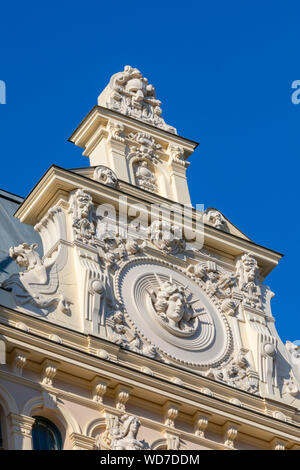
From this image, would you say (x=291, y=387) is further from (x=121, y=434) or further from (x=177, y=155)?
(x=177, y=155)

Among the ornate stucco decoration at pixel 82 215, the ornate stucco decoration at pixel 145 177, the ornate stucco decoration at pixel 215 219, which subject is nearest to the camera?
the ornate stucco decoration at pixel 82 215

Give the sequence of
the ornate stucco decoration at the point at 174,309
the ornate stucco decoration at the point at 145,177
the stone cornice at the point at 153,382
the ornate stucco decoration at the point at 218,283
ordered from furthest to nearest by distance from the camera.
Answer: the ornate stucco decoration at the point at 145,177
the ornate stucco decoration at the point at 218,283
the ornate stucco decoration at the point at 174,309
the stone cornice at the point at 153,382

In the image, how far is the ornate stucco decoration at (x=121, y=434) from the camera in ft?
73.8

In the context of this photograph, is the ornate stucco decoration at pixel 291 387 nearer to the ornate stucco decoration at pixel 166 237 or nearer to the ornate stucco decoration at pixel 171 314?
the ornate stucco decoration at pixel 171 314

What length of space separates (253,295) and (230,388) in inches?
119

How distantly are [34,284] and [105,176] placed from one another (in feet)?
11.8

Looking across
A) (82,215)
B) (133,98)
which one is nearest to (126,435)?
(82,215)

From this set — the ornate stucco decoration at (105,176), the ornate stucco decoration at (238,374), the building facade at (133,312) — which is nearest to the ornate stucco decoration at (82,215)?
the building facade at (133,312)

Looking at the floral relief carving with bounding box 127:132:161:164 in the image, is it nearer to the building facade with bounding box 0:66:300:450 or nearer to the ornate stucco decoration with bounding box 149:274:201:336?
the building facade with bounding box 0:66:300:450

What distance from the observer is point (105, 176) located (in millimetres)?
26766

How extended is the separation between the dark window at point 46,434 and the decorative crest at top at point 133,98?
8.61m

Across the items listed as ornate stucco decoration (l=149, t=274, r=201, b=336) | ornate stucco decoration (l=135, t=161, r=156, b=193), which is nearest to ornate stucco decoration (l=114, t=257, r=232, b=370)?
ornate stucco decoration (l=149, t=274, r=201, b=336)
